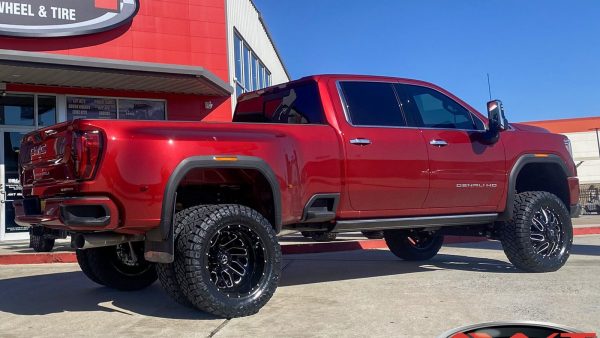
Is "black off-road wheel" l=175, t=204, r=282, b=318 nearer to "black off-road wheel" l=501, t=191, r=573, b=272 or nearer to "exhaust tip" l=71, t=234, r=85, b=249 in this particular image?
"exhaust tip" l=71, t=234, r=85, b=249

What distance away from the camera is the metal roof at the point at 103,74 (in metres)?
9.61

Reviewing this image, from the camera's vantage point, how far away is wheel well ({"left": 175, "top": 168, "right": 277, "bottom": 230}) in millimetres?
4328

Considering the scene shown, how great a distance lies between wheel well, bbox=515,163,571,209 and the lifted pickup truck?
2 centimetres

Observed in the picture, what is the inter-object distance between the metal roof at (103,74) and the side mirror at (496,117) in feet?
21.1

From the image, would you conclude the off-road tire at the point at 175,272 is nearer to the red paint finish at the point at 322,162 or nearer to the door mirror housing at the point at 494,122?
the red paint finish at the point at 322,162

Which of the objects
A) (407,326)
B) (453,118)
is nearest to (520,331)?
(407,326)

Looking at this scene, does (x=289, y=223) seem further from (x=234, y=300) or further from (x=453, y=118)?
(x=453, y=118)

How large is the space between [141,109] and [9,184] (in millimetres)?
3168

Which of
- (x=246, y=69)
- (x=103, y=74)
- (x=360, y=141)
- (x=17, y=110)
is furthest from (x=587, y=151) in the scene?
(x=360, y=141)

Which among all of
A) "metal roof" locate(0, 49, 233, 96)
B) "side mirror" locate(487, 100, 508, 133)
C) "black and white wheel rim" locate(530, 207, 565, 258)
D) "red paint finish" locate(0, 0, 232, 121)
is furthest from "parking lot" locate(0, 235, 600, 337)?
"red paint finish" locate(0, 0, 232, 121)

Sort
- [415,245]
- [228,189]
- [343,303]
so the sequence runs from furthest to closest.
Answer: [415,245], [228,189], [343,303]

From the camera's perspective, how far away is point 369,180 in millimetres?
4863

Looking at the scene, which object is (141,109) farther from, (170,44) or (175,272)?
(175,272)

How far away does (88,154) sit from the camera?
369 centimetres
